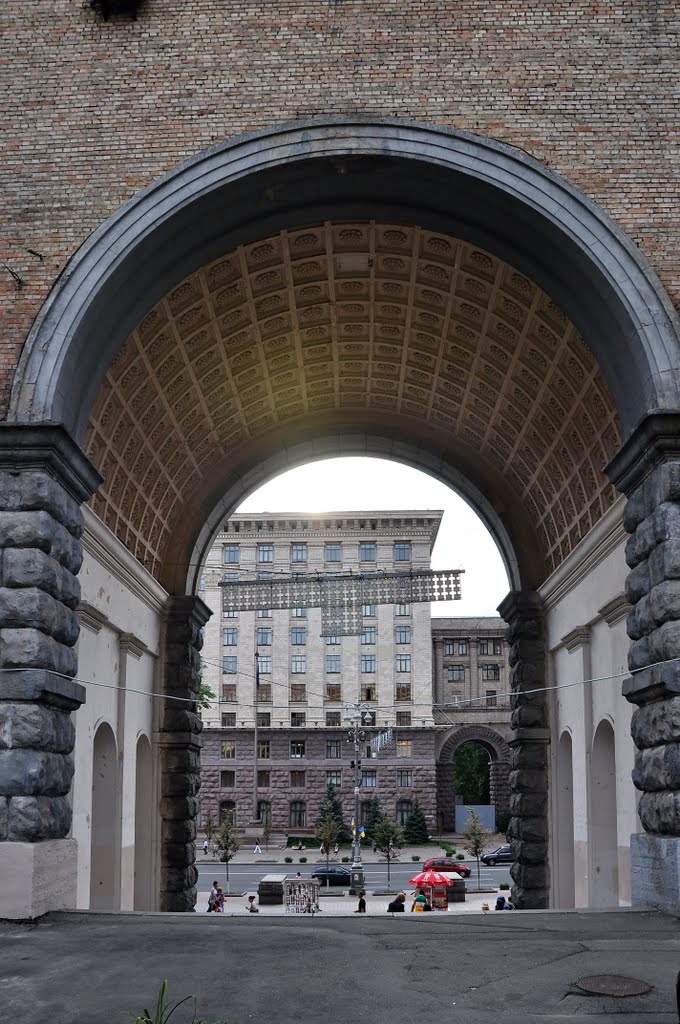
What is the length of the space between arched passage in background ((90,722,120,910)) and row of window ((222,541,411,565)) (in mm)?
51171

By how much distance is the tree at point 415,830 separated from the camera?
6328cm

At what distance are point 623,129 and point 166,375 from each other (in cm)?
818

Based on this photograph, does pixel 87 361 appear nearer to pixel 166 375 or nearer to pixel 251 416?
pixel 166 375

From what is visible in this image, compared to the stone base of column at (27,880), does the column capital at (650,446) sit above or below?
above

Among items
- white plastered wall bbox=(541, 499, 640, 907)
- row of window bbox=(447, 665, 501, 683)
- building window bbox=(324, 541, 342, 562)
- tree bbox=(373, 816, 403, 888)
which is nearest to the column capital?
white plastered wall bbox=(541, 499, 640, 907)

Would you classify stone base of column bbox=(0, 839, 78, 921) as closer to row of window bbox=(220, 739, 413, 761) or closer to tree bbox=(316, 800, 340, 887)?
tree bbox=(316, 800, 340, 887)

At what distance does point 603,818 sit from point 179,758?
8438mm

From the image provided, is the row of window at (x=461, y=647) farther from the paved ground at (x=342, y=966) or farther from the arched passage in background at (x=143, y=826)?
the paved ground at (x=342, y=966)

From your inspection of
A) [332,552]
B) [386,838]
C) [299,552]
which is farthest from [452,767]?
[386,838]

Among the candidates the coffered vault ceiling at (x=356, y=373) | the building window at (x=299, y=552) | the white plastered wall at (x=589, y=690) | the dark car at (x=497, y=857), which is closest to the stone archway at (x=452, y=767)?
the dark car at (x=497, y=857)

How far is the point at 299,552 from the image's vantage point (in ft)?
229

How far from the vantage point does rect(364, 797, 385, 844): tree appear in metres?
62.7

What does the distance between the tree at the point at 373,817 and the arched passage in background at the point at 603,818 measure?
45391mm

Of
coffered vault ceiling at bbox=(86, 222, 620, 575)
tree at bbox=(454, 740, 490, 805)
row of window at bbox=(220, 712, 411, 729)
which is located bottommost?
tree at bbox=(454, 740, 490, 805)
